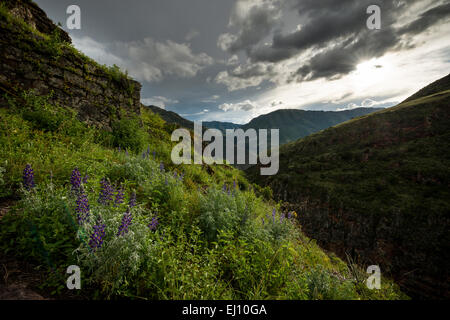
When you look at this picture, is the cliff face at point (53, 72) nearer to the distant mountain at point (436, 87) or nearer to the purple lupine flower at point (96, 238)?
the purple lupine flower at point (96, 238)

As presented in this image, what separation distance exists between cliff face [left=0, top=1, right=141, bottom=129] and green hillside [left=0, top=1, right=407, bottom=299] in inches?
3.3

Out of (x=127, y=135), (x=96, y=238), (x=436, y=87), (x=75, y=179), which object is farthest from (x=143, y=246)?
(x=436, y=87)

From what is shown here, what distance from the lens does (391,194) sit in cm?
4053

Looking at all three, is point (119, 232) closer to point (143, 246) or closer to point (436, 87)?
point (143, 246)

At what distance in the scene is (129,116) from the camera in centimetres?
890

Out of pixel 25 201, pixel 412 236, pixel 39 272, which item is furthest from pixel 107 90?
pixel 412 236

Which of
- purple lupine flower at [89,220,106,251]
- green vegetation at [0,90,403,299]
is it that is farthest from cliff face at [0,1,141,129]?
purple lupine flower at [89,220,106,251]

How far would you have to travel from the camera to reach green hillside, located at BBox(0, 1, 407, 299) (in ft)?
6.52

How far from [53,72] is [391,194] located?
57.2 metres

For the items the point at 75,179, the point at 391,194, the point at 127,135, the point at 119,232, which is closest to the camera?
the point at 119,232

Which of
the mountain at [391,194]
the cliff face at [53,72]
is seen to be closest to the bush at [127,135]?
the cliff face at [53,72]

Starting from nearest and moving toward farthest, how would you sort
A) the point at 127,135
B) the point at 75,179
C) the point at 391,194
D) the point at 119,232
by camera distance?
the point at 119,232 → the point at 75,179 → the point at 127,135 → the point at 391,194
